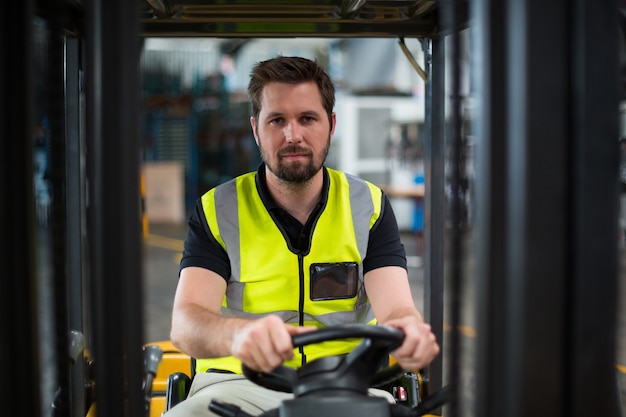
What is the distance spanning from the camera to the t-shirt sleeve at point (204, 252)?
2.17 metres

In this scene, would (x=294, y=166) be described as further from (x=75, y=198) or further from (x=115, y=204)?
(x=115, y=204)

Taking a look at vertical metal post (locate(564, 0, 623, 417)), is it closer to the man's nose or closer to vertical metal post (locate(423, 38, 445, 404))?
the man's nose

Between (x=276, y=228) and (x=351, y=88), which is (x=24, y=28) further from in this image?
(x=351, y=88)


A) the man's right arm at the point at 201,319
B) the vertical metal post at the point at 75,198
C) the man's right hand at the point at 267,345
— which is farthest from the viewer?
the vertical metal post at the point at 75,198

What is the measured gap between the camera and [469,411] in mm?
4023

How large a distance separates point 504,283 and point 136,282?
646mm

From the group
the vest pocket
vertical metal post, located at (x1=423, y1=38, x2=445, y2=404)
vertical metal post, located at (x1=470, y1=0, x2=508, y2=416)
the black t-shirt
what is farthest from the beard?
vertical metal post, located at (x1=470, y1=0, x2=508, y2=416)

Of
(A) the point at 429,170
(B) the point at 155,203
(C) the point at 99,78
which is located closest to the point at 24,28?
(C) the point at 99,78

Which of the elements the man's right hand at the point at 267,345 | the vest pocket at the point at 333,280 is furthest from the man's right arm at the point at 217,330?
the vest pocket at the point at 333,280

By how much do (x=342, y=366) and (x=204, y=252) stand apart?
754mm

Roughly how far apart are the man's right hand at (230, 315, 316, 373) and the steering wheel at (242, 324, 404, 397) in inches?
1.5

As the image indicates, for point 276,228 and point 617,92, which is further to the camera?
point 276,228

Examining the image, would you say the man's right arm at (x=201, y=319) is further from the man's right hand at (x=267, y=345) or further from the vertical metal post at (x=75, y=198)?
the vertical metal post at (x=75, y=198)

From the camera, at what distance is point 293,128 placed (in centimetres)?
214
